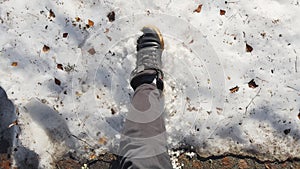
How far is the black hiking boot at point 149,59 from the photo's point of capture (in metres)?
2.80

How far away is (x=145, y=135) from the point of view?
2.41 m

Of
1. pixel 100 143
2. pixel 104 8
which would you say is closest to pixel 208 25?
pixel 104 8

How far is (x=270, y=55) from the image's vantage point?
9.46 ft

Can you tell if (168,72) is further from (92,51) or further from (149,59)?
(92,51)

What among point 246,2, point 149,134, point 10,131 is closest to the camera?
point 149,134

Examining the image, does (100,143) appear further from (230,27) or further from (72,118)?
(230,27)

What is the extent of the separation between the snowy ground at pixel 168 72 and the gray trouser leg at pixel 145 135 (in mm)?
372

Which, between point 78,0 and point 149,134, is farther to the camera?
point 78,0

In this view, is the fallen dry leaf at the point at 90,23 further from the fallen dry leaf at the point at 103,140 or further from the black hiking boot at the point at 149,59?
the fallen dry leaf at the point at 103,140

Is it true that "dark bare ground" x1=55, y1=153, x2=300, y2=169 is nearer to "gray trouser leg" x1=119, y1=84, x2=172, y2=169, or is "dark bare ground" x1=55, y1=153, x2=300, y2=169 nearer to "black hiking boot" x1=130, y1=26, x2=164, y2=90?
"gray trouser leg" x1=119, y1=84, x2=172, y2=169

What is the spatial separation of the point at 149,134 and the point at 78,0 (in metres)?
1.38

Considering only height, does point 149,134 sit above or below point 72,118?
below

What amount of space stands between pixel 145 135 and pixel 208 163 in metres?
0.89

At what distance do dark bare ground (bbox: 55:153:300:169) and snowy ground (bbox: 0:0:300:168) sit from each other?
6cm
